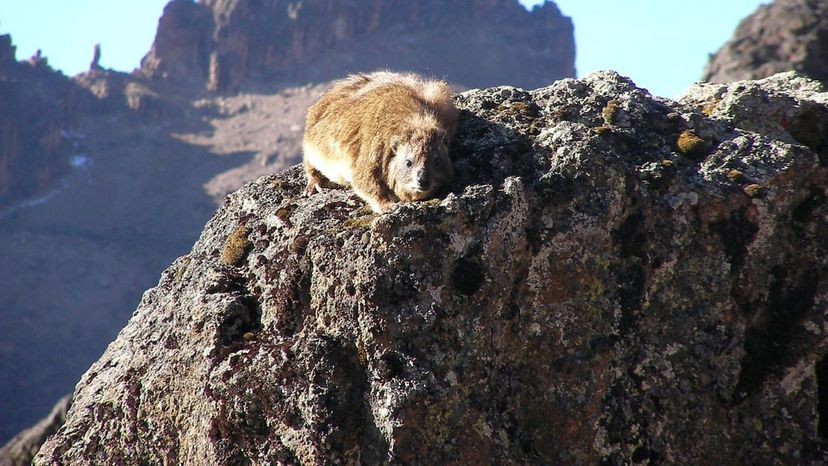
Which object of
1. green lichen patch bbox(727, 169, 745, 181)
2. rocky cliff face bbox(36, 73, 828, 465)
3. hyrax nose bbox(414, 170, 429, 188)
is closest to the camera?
rocky cliff face bbox(36, 73, 828, 465)

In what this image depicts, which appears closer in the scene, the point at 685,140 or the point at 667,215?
the point at 667,215

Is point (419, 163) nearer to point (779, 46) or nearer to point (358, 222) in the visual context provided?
point (358, 222)

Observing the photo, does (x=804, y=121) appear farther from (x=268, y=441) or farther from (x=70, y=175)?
(x=70, y=175)

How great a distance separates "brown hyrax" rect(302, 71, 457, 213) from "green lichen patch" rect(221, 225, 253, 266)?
97cm

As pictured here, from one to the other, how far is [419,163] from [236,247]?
2292mm

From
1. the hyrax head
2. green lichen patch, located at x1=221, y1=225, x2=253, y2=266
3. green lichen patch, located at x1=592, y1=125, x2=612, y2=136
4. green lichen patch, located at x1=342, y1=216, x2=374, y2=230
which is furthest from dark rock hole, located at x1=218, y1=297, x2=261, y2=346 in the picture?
green lichen patch, located at x1=592, y1=125, x2=612, y2=136

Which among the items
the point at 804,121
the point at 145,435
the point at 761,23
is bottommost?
the point at 145,435

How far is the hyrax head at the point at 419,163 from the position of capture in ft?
24.6

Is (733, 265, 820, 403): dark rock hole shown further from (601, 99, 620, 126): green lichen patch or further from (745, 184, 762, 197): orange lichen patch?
(601, 99, 620, 126): green lichen patch

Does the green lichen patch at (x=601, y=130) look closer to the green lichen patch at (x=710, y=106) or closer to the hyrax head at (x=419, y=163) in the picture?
the green lichen patch at (x=710, y=106)

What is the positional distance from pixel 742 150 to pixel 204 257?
5863 millimetres

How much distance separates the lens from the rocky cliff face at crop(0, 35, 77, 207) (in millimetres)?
155625

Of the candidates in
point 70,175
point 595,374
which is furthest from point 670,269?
point 70,175

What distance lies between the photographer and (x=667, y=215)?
709 centimetres
